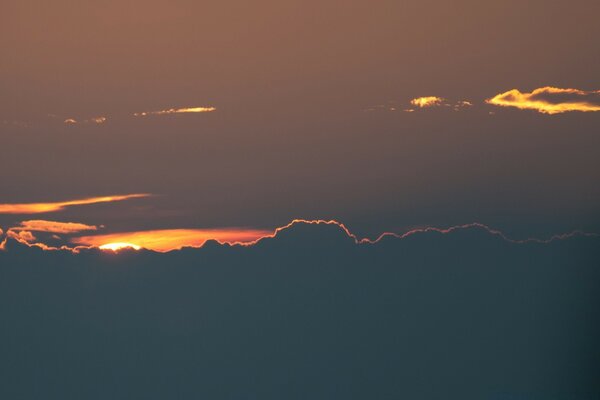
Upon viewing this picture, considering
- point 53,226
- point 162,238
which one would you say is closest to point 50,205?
point 53,226

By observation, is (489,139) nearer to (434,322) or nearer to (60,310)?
(434,322)

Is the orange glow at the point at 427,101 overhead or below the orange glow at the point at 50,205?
overhead

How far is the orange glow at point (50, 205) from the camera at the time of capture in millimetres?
3994

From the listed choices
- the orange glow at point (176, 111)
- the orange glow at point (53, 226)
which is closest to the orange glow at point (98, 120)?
the orange glow at point (176, 111)

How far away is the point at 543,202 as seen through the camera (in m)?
4.25

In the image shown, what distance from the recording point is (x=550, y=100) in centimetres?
425

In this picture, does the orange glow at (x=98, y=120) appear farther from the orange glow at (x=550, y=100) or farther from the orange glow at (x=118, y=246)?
the orange glow at (x=550, y=100)

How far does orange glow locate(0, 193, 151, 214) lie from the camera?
13.1 ft

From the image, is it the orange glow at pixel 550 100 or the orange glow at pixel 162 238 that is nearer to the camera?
the orange glow at pixel 162 238

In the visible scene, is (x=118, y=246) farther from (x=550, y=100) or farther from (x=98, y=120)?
(x=550, y=100)

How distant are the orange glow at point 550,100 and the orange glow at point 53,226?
1.95 m

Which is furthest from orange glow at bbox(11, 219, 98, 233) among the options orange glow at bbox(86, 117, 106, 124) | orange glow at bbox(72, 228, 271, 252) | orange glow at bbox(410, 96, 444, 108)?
orange glow at bbox(410, 96, 444, 108)

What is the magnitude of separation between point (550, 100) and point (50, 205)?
236 cm

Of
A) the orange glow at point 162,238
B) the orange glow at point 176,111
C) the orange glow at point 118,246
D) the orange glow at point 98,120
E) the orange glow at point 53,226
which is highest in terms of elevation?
the orange glow at point 176,111
